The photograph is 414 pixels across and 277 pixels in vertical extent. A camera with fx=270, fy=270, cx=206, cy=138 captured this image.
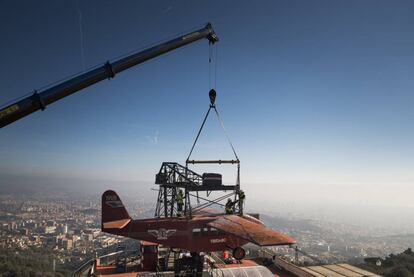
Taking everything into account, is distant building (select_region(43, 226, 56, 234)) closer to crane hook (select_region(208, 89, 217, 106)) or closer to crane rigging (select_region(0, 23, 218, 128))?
crane hook (select_region(208, 89, 217, 106))

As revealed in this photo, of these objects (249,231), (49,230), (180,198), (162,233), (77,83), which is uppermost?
(77,83)

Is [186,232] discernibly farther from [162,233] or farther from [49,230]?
[49,230]

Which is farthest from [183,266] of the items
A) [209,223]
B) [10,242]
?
[10,242]

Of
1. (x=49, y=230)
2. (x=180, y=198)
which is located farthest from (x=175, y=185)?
(x=49, y=230)

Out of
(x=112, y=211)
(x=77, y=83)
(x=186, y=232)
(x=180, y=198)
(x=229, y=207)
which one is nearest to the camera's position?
(x=77, y=83)

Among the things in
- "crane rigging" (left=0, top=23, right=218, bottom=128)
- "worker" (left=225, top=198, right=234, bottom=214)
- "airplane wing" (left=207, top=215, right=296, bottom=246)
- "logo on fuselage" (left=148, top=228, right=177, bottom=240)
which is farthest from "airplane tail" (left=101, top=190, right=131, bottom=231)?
"crane rigging" (left=0, top=23, right=218, bottom=128)

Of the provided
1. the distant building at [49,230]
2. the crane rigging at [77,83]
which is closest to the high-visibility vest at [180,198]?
the crane rigging at [77,83]

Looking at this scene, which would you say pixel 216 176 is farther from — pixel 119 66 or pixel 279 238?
pixel 119 66
